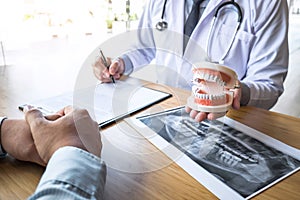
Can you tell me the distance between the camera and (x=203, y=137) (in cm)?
61

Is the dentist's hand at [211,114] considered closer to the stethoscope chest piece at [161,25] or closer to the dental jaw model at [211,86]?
the dental jaw model at [211,86]

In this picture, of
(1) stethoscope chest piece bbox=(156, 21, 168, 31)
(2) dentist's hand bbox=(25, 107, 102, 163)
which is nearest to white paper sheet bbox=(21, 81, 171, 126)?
(2) dentist's hand bbox=(25, 107, 102, 163)

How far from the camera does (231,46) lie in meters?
1.03

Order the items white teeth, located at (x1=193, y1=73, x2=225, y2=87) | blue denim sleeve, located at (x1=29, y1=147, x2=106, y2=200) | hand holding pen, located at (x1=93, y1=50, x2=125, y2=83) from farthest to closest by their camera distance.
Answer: hand holding pen, located at (x1=93, y1=50, x2=125, y2=83) → white teeth, located at (x1=193, y1=73, x2=225, y2=87) → blue denim sleeve, located at (x1=29, y1=147, x2=106, y2=200)

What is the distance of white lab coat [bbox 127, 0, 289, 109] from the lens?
0.93m

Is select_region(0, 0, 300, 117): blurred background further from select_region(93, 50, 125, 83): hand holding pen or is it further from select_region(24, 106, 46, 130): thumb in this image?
select_region(24, 106, 46, 130): thumb

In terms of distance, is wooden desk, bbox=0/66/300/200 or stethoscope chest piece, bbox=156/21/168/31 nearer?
wooden desk, bbox=0/66/300/200

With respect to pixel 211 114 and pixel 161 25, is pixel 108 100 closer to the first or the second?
pixel 211 114

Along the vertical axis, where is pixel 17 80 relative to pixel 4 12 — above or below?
below

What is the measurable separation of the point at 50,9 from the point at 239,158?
2.19 m

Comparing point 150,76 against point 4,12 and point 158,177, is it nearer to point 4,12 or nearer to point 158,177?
point 158,177

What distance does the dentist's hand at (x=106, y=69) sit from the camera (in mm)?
910

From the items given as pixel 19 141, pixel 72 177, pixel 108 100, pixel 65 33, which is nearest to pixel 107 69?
pixel 108 100

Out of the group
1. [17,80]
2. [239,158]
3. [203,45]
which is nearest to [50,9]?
[17,80]
